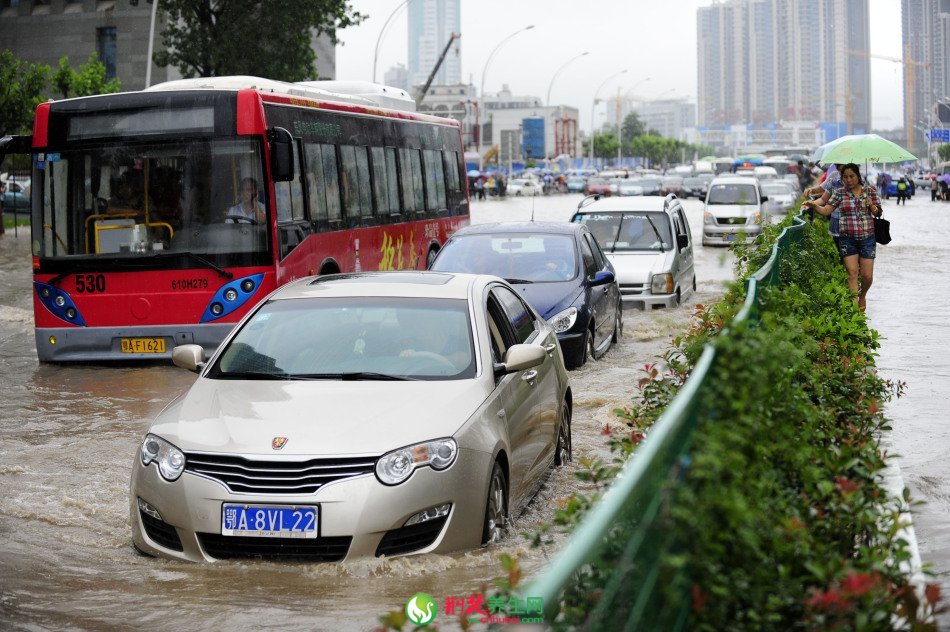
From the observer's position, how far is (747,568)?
3.50 m

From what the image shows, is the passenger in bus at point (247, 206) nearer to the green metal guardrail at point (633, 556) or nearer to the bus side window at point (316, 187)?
the bus side window at point (316, 187)

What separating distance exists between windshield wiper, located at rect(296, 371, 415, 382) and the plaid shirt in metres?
8.10

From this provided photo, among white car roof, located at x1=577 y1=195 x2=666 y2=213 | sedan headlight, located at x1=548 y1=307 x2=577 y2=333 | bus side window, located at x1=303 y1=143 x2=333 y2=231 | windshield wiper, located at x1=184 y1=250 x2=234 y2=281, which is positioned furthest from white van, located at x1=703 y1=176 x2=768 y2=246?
windshield wiper, located at x1=184 y1=250 x2=234 y2=281

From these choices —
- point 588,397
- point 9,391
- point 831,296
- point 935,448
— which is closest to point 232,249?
point 9,391

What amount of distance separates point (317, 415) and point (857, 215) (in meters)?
8.89

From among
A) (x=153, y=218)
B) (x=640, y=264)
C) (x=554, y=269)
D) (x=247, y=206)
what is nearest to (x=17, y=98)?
(x=640, y=264)

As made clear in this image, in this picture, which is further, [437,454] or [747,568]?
[437,454]

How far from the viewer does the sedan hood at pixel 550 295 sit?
46.0 ft

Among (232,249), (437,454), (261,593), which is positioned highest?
(232,249)

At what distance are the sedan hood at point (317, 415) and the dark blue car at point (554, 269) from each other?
6.94 m

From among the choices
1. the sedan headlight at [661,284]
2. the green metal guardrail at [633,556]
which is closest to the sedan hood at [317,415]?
the green metal guardrail at [633,556]

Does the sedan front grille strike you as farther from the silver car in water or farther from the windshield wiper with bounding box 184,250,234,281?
the windshield wiper with bounding box 184,250,234,281

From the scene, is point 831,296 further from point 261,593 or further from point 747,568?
point 747,568

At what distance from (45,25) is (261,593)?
6552 cm
